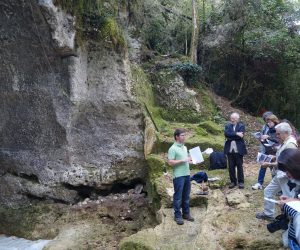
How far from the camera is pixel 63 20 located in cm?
928

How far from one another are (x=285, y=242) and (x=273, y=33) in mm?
10801

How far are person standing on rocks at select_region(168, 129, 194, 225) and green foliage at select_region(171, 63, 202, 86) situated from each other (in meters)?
7.40

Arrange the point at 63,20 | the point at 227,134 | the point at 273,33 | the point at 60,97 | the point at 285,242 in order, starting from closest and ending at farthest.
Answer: the point at 285,242 → the point at 227,134 → the point at 63,20 → the point at 60,97 → the point at 273,33

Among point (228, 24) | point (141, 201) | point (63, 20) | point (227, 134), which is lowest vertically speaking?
point (141, 201)

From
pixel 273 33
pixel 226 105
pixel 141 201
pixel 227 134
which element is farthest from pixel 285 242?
pixel 273 33

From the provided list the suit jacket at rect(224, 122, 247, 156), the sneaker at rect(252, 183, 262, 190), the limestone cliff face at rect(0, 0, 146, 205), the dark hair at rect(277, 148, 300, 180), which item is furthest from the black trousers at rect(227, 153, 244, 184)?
the dark hair at rect(277, 148, 300, 180)

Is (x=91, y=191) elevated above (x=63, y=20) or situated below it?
below

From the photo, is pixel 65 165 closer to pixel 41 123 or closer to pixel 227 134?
pixel 41 123

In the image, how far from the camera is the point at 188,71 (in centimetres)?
1361

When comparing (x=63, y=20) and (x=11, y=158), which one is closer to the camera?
(x=63, y=20)

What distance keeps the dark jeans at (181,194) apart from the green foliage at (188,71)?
7510 mm

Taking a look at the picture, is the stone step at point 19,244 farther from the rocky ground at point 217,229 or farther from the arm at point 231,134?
the arm at point 231,134

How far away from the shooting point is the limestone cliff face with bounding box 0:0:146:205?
9820 millimetres

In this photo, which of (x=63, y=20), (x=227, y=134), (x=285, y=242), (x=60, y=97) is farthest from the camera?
(x=60, y=97)
